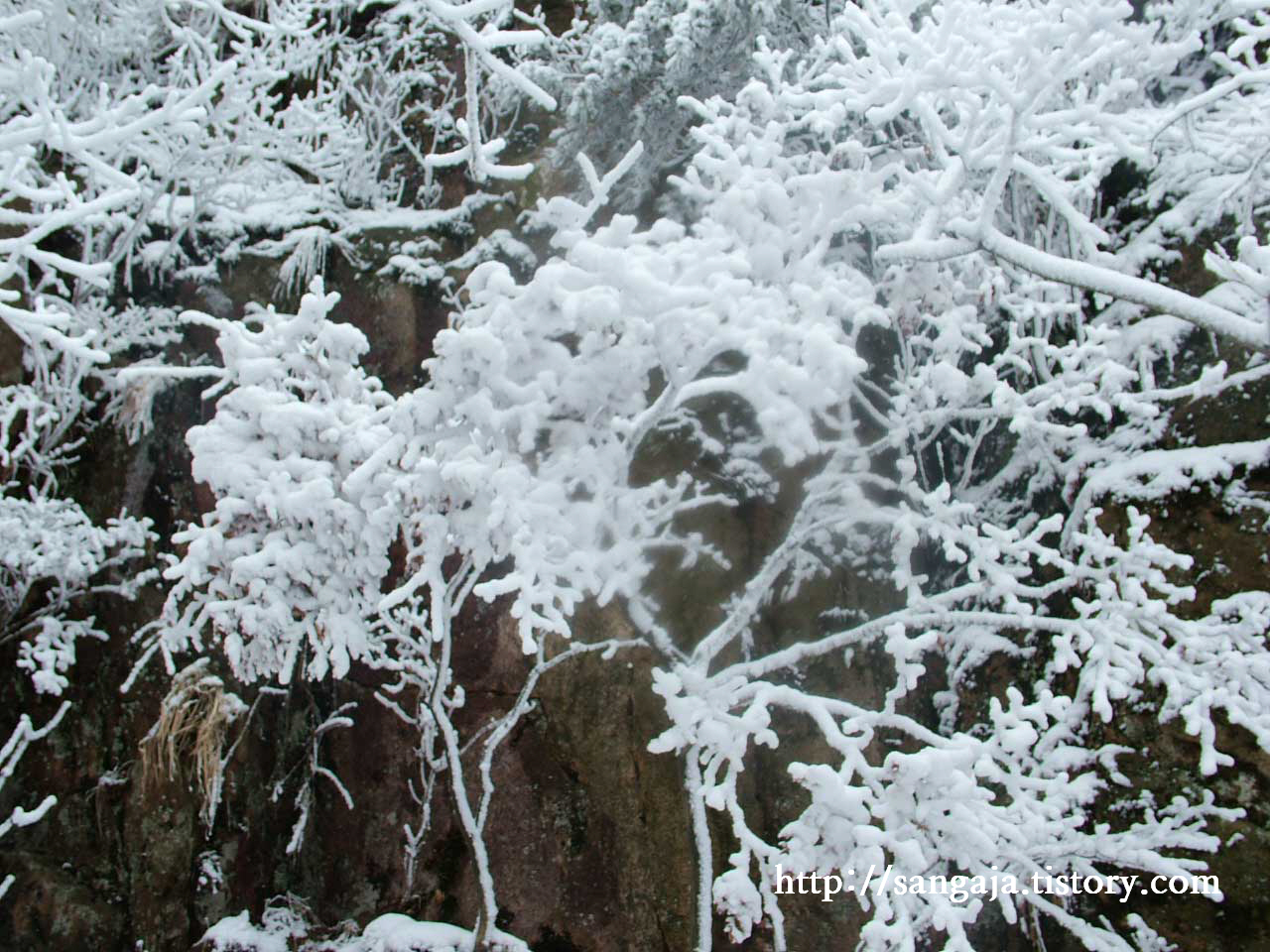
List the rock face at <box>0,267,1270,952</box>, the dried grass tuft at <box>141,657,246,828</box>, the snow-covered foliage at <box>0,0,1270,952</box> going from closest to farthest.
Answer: the snow-covered foliage at <box>0,0,1270,952</box>
the rock face at <box>0,267,1270,952</box>
the dried grass tuft at <box>141,657,246,828</box>

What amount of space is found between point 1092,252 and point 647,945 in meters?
3.94

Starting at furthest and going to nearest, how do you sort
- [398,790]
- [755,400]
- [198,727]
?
[398,790]
[198,727]
[755,400]

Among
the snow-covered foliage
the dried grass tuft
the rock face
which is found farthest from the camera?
the dried grass tuft

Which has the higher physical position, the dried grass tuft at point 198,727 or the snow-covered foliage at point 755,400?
the snow-covered foliage at point 755,400

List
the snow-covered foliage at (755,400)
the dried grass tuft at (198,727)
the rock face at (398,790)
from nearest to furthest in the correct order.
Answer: the snow-covered foliage at (755,400) < the rock face at (398,790) < the dried grass tuft at (198,727)

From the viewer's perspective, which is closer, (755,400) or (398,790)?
(755,400)

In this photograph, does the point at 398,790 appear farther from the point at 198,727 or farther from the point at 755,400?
the point at 755,400

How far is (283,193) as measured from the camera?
6.01 metres

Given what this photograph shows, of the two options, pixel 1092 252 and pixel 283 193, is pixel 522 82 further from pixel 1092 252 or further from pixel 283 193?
pixel 283 193

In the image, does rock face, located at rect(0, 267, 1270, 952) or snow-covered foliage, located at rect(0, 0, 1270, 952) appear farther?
rock face, located at rect(0, 267, 1270, 952)

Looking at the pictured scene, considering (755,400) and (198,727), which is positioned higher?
(755,400)

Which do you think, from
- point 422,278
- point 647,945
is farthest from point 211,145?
point 647,945

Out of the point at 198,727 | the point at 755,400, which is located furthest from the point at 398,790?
the point at 755,400

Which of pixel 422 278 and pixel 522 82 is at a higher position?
pixel 422 278
